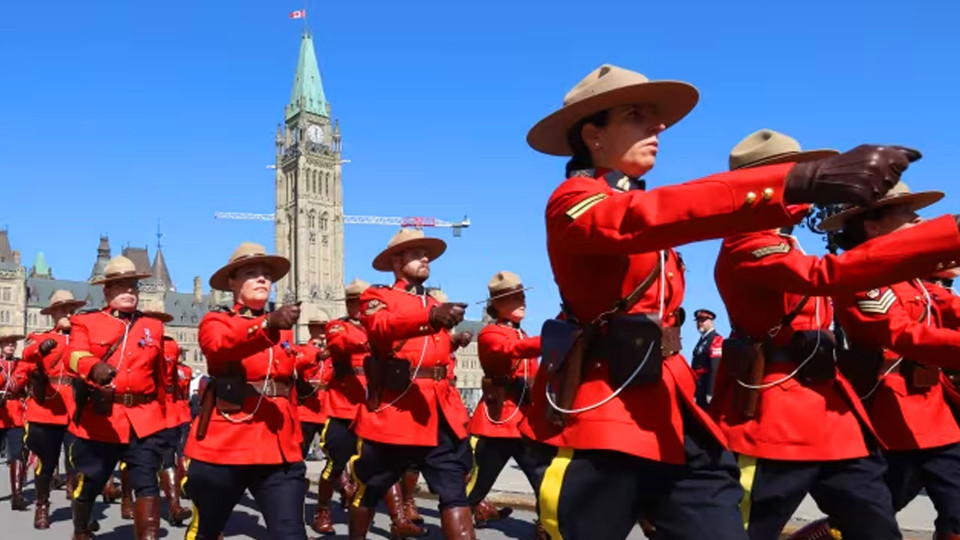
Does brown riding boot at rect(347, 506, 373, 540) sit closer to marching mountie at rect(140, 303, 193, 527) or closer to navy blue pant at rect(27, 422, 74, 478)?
marching mountie at rect(140, 303, 193, 527)

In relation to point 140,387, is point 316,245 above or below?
above

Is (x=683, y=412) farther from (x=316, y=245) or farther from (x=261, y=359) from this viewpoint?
(x=316, y=245)

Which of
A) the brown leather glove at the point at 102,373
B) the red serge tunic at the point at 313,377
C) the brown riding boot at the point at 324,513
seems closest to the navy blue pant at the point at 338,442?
the brown riding boot at the point at 324,513

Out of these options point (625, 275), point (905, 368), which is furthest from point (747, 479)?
point (625, 275)

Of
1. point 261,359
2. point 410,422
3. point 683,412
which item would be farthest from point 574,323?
point 410,422

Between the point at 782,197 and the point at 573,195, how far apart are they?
0.82 m

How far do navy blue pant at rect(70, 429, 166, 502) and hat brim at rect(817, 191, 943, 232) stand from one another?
19.8 feet

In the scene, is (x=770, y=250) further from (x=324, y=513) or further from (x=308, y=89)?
(x=308, y=89)

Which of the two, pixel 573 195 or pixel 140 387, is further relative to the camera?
pixel 140 387

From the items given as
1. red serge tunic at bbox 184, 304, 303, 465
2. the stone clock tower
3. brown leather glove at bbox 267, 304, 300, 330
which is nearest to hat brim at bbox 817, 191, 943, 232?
brown leather glove at bbox 267, 304, 300, 330

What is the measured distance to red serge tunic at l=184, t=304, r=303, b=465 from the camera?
22.8ft

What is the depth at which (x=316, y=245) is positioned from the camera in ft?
455

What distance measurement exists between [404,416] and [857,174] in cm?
598

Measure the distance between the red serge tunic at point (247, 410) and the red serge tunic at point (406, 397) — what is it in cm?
94
